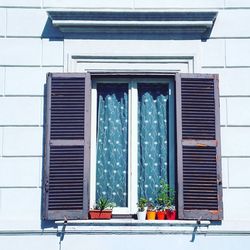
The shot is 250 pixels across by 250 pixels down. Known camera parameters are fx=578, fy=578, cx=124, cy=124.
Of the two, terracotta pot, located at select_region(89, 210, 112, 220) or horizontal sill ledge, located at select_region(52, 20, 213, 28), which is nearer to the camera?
terracotta pot, located at select_region(89, 210, 112, 220)

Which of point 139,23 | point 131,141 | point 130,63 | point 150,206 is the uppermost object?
point 139,23

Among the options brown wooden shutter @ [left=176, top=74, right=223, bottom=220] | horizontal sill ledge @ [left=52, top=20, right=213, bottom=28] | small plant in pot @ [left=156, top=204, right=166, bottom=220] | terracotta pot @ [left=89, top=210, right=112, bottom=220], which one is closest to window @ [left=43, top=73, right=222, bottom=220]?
brown wooden shutter @ [left=176, top=74, right=223, bottom=220]

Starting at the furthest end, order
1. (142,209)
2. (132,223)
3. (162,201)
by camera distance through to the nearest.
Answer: (162,201) → (142,209) → (132,223)

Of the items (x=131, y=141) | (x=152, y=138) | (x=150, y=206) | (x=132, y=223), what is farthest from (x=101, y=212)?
(x=152, y=138)

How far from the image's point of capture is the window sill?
6539 mm

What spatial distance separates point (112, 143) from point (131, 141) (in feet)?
0.76

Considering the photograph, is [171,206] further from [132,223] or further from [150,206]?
[132,223]

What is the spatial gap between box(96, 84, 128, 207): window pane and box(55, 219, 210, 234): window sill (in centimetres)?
40

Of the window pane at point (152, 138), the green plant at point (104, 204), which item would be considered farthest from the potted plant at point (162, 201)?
the green plant at point (104, 204)

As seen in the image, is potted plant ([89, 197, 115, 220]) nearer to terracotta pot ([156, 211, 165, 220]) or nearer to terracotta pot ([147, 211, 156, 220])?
terracotta pot ([147, 211, 156, 220])

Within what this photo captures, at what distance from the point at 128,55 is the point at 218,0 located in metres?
1.33

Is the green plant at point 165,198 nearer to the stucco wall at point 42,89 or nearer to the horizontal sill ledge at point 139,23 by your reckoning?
the stucco wall at point 42,89

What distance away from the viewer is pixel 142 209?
665cm
